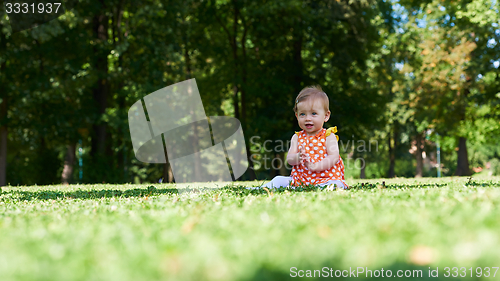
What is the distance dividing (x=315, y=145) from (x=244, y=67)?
763 inches

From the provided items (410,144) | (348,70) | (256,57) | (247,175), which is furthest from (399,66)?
(410,144)

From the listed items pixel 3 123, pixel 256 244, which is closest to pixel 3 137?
pixel 3 123

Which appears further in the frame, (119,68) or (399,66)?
(399,66)

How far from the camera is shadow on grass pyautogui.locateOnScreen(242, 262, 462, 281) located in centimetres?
213

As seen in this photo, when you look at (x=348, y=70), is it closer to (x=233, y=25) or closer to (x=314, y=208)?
(x=233, y=25)

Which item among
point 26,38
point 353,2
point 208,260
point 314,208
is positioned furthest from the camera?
point 353,2

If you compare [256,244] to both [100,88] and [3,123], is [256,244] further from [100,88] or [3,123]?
[100,88]

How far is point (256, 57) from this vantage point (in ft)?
92.7

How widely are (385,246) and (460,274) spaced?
1.48 feet

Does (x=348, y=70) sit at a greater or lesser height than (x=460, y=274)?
greater

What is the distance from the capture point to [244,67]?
87.2 feet

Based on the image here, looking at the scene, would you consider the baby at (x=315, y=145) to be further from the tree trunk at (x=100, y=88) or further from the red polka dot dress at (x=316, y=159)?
the tree trunk at (x=100, y=88)

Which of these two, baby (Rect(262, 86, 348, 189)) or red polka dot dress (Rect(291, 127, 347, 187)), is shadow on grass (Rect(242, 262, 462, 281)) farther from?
red polka dot dress (Rect(291, 127, 347, 187))

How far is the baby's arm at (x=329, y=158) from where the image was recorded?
7.57 metres
